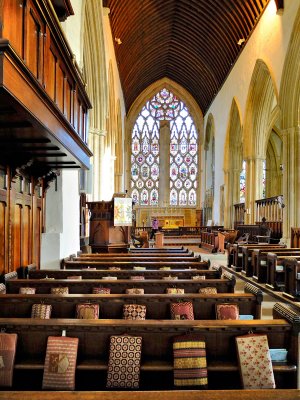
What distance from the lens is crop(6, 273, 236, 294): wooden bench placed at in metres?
4.12

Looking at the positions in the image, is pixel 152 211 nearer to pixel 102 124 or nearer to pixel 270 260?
pixel 102 124

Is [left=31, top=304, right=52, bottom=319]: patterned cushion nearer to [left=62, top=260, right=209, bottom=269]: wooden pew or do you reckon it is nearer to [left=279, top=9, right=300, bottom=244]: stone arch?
[left=62, top=260, right=209, bottom=269]: wooden pew

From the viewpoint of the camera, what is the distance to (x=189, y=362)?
2.46 meters

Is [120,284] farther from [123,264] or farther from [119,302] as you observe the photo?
[123,264]

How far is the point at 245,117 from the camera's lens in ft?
50.9

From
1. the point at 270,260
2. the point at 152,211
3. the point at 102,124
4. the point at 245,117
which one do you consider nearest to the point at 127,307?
the point at 270,260

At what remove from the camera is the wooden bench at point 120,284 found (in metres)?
4.12

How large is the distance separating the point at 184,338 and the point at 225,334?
0.98 ft

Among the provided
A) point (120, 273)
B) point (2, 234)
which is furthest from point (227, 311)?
point (2, 234)

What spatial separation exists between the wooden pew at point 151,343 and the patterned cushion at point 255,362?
101 millimetres

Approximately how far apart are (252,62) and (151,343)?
534 inches

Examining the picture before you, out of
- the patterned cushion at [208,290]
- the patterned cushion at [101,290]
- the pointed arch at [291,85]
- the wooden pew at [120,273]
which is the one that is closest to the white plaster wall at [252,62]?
the pointed arch at [291,85]

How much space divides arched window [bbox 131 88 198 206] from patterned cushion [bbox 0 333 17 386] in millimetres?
21995

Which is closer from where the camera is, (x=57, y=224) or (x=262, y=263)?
(x=57, y=224)
